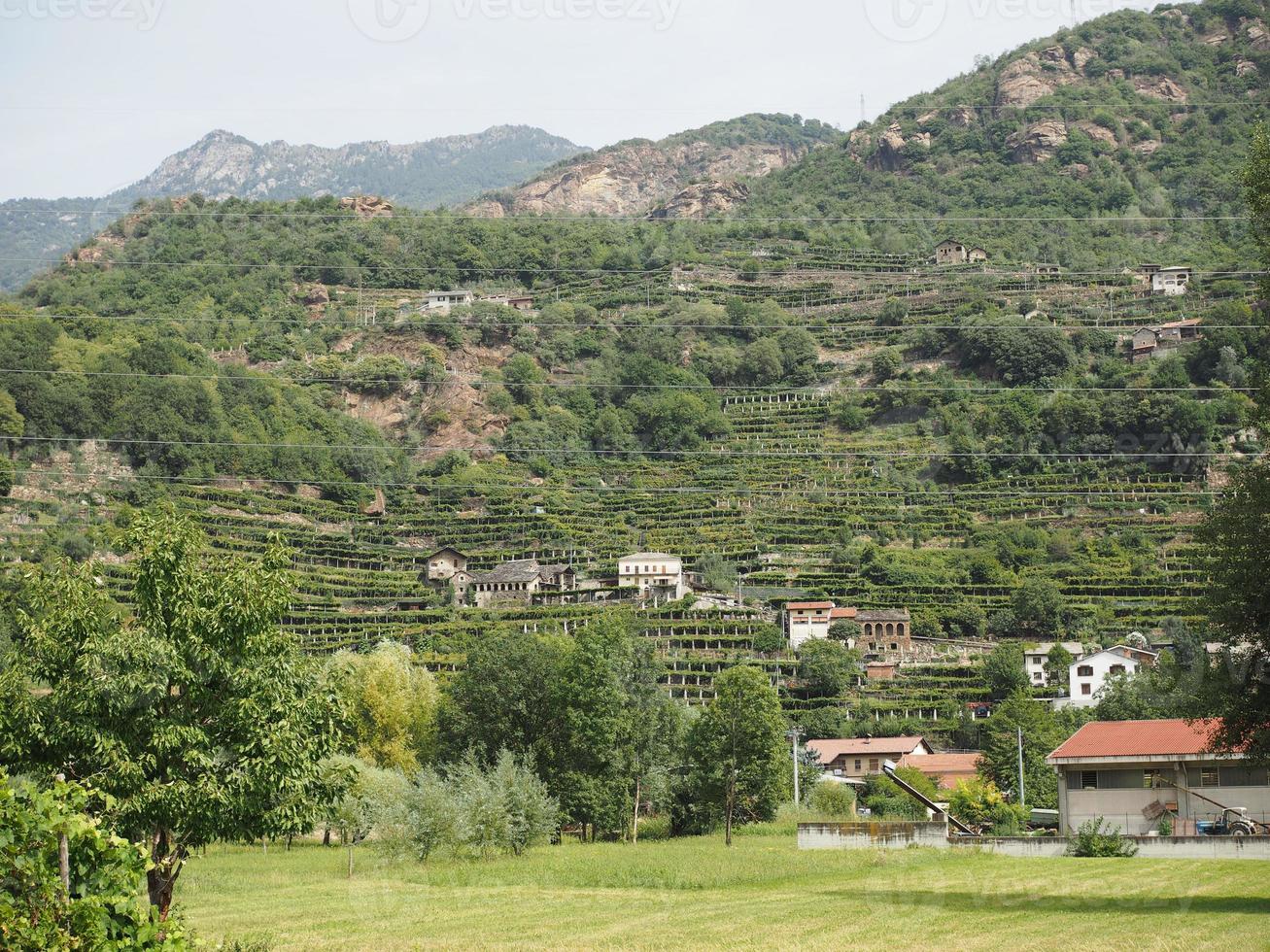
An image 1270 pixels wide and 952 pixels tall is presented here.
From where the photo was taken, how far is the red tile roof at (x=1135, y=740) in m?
33.5

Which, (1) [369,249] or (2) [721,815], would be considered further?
(1) [369,249]

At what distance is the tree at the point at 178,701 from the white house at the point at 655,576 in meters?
67.6

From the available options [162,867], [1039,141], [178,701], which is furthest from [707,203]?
[162,867]

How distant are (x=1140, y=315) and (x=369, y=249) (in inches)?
3043

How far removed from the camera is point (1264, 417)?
19.7 meters

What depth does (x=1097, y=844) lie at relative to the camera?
30.1 meters

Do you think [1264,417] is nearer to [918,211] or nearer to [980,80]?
[918,211]

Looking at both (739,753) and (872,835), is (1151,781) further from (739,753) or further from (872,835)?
(739,753)

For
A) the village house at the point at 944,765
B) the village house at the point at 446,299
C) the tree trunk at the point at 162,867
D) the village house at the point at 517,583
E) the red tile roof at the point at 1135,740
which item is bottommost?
the village house at the point at 944,765

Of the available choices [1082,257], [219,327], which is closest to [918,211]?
[1082,257]

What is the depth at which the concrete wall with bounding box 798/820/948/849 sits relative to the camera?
106ft

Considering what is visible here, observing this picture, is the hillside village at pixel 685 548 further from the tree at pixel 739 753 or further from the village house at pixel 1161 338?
the village house at pixel 1161 338

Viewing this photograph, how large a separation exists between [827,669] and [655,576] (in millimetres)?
16460

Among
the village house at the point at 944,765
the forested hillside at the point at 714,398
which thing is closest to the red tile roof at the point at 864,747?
the village house at the point at 944,765
